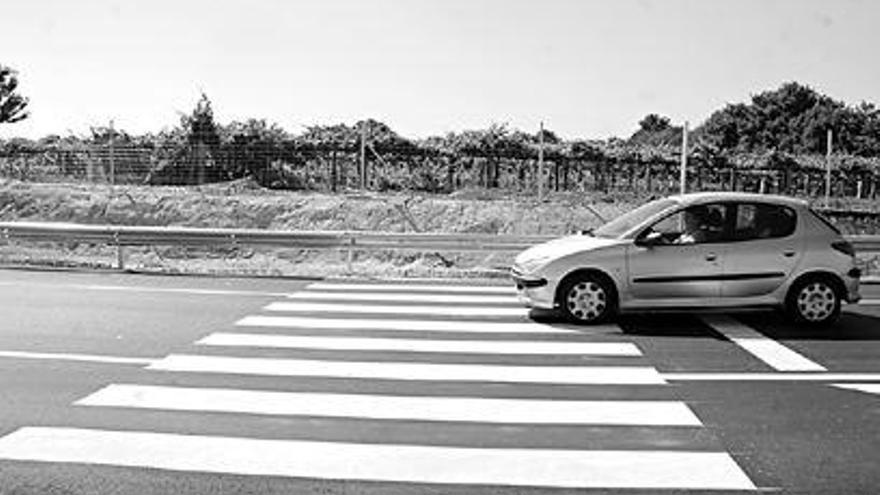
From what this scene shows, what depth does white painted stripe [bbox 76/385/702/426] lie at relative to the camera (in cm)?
653

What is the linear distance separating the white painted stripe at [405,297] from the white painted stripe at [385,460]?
20.8 feet

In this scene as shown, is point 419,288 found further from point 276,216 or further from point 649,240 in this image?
point 276,216

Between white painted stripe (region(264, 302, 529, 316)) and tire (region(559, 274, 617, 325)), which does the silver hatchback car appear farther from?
white painted stripe (region(264, 302, 529, 316))

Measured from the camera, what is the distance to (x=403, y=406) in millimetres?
6844

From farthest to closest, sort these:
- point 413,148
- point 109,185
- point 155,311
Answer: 1. point 413,148
2. point 109,185
3. point 155,311

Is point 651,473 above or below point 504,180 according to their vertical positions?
below

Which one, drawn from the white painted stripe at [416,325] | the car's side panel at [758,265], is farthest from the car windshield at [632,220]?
the white painted stripe at [416,325]

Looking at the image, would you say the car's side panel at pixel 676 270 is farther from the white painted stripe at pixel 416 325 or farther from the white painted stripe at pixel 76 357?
the white painted stripe at pixel 76 357

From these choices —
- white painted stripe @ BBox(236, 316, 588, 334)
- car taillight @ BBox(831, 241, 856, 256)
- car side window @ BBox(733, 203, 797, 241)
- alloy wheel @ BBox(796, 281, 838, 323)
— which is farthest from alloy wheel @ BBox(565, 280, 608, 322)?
car taillight @ BBox(831, 241, 856, 256)

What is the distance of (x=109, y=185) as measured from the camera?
2480 centimetres

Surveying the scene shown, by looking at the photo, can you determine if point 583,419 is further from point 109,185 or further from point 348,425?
point 109,185

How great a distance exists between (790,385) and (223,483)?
479cm

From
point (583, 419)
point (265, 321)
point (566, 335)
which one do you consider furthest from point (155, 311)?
point (583, 419)

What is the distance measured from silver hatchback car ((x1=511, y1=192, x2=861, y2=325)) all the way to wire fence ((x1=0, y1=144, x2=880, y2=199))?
468 inches
